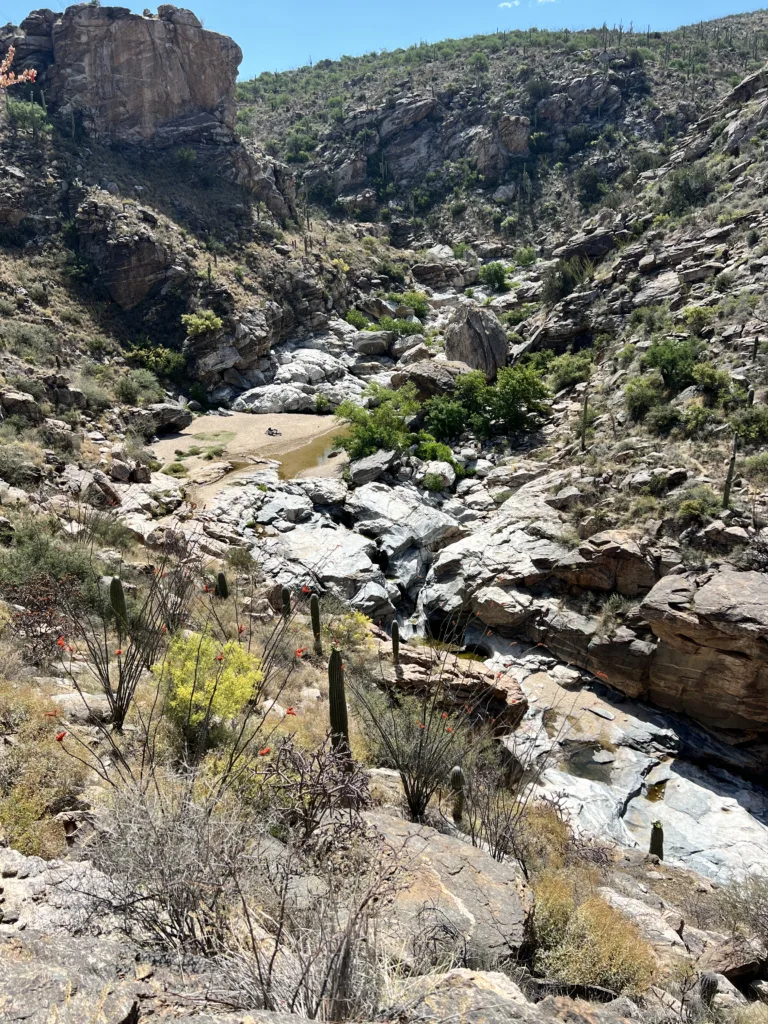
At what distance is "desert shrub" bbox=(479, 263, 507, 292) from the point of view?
43062 mm

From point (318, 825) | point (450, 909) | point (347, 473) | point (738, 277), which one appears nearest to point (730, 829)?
point (450, 909)

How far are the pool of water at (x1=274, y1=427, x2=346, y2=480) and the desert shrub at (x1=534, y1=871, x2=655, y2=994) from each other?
1809 cm

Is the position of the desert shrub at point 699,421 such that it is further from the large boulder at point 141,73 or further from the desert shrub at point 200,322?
the large boulder at point 141,73

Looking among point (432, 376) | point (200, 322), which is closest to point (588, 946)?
point (432, 376)

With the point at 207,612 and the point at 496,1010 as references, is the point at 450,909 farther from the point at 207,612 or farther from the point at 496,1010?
the point at 207,612

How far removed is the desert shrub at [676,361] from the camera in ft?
58.8

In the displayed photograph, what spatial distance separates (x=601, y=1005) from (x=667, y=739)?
9.07 meters

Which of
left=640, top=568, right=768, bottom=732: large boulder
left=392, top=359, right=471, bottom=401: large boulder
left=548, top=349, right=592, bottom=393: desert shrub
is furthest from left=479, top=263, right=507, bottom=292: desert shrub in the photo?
left=640, top=568, right=768, bottom=732: large boulder

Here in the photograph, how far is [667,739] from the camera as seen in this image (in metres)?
11.5

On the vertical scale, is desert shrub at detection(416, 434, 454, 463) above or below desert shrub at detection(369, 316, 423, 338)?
below

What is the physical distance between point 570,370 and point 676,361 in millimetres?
6212

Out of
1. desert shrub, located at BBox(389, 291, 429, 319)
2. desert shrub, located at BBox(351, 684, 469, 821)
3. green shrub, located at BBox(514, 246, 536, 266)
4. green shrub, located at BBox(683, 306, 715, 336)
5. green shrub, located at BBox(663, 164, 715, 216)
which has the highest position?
green shrub, located at BBox(514, 246, 536, 266)

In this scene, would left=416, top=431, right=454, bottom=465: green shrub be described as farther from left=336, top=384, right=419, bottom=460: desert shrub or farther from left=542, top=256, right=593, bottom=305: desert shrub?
left=542, top=256, right=593, bottom=305: desert shrub

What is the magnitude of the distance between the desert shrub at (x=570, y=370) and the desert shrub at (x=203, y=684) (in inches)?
828
